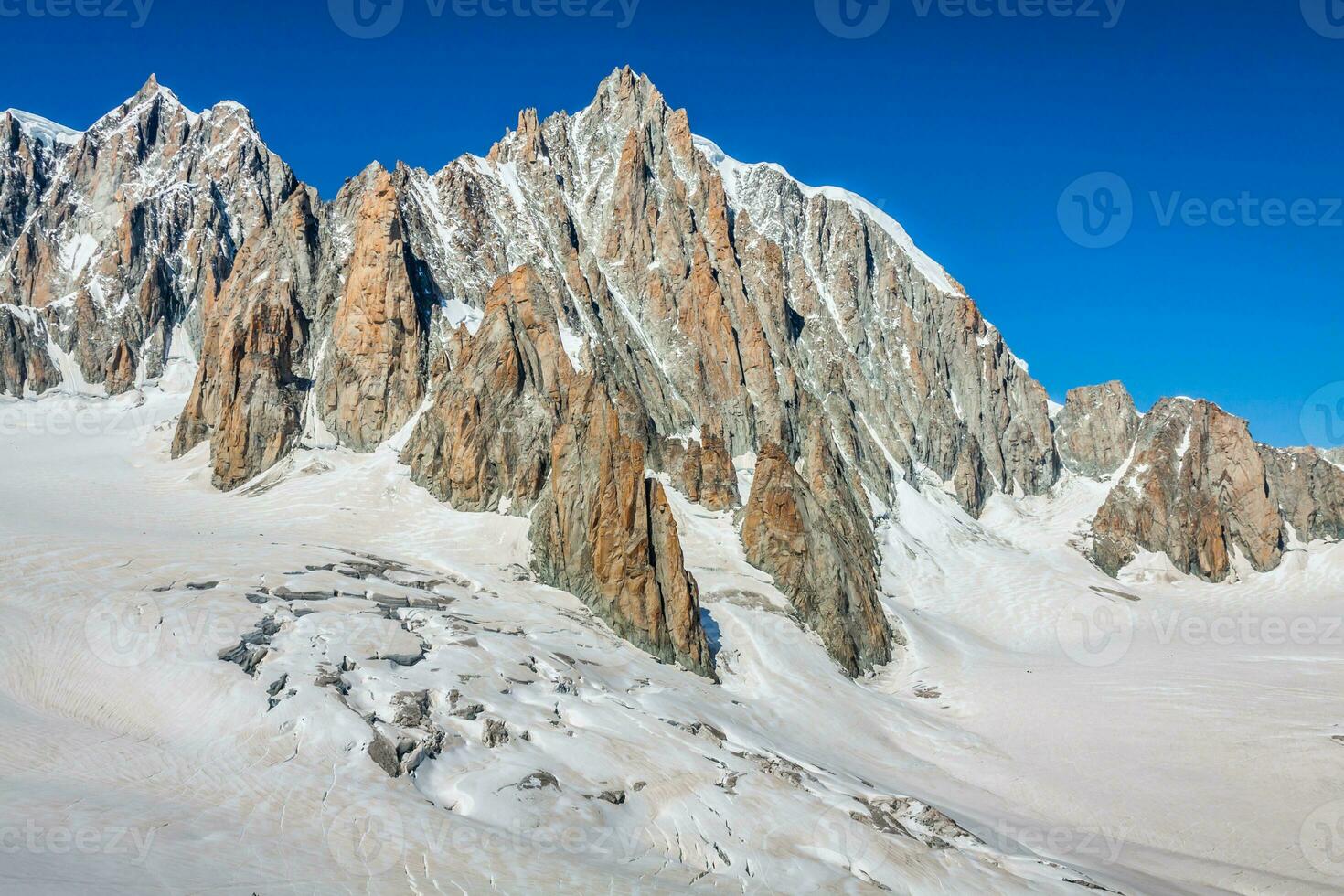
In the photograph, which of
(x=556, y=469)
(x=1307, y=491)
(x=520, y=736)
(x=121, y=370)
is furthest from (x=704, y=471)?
(x=1307, y=491)

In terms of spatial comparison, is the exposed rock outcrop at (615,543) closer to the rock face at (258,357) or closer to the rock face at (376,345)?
the rock face at (376,345)

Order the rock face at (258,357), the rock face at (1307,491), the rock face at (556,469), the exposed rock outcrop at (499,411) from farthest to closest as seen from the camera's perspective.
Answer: the rock face at (1307,491) → the rock face at (258,357) → the exposed rock outcrop at (499,411) → the rock face at (556,469)

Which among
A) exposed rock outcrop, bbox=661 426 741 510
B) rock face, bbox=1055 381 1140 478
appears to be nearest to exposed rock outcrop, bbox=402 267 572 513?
exposed rock outcrop, bbox=661 426 741 510

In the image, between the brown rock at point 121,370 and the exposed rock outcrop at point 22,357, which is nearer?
the exposed rock outcrop at point 22,357

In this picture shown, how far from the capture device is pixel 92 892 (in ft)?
45.7

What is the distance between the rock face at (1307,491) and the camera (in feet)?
424

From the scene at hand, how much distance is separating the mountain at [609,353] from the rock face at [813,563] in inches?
12.0

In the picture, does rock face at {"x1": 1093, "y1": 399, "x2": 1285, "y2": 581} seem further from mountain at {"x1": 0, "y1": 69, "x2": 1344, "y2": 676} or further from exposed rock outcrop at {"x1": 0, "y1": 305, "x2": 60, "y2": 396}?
exposed rock outcrop at {"x1": 0, "y1": 305, "x2": 60, "y2": 396}

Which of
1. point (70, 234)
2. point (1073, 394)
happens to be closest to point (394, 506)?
point (70, 234)

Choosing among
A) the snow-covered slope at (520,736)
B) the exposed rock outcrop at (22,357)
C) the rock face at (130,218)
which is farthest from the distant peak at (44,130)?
the snow-covered slope at (520,736)

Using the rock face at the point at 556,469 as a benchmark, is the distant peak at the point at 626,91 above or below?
above

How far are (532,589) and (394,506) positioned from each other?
76.5 ft

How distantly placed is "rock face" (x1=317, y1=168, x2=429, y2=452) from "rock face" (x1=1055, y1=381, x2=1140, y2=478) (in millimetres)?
117539

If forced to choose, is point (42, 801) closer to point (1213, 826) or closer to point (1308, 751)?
point (1213, 826)
